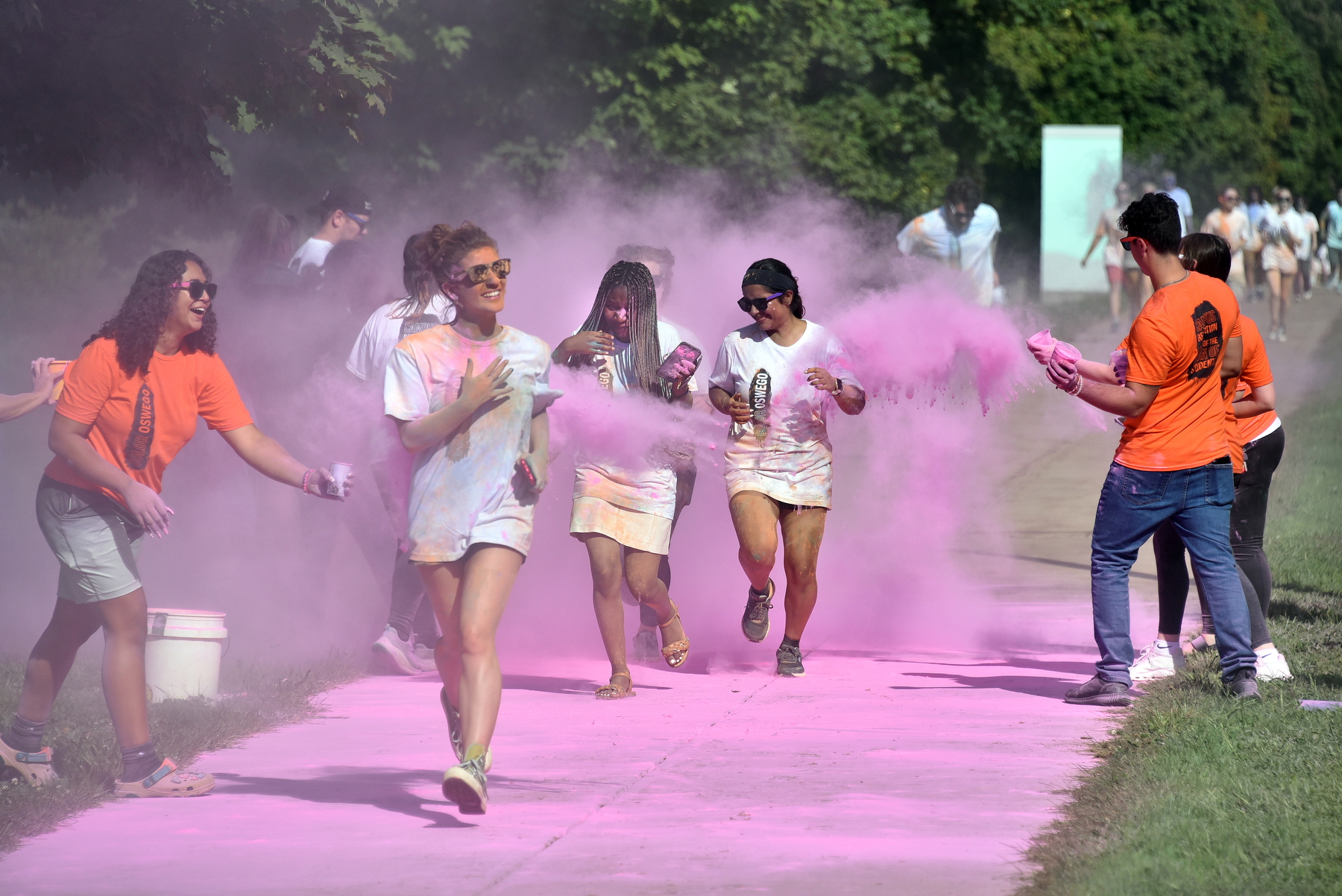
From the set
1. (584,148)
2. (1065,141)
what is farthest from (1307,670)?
(1065,141)

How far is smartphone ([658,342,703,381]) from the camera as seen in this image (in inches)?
→ 254

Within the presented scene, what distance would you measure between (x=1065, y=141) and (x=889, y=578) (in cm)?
1582

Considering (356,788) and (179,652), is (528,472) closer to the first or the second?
(356,788)

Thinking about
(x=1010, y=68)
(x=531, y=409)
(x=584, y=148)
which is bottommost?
(x=531, y=409)

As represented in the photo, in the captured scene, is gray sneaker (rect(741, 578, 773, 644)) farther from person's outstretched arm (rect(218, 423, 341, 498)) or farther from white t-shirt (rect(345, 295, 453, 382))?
person's outstretched arm (rect(218, 423, 341, 498))

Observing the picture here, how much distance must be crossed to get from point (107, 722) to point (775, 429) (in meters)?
2.76

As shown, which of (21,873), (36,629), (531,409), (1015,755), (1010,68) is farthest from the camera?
(1010,68)

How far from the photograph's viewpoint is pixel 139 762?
492cm

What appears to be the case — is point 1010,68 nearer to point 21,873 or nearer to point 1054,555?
point 1054,555

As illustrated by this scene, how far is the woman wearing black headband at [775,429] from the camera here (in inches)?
258

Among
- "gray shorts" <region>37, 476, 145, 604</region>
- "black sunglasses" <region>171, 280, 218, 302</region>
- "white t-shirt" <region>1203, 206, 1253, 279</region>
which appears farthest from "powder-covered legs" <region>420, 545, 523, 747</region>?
"white t-shirt" <region>1203, 206, 1253, 279</region>

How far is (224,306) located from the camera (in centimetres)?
804

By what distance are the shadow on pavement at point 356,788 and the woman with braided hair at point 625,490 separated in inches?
53.5

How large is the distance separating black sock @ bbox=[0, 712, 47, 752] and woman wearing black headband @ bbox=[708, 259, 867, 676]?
2731 millimetres
